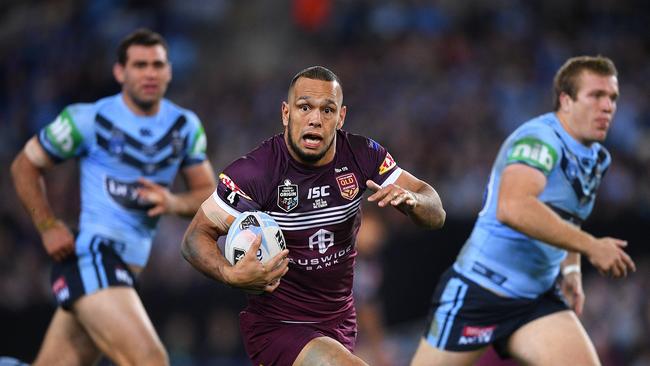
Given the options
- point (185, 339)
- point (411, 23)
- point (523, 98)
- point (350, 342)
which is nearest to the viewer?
point (350, 342)

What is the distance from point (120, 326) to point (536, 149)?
120 inches

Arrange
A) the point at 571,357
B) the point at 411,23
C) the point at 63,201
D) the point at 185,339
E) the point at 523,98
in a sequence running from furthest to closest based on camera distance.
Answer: the point at 411,23 < the point at 523,98 < the point at 63,201 < the point at 185,339 < the point at 571,357

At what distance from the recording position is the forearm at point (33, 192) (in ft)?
26.1

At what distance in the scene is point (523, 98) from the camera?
52.0ft

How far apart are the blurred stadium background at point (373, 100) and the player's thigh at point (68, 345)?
4723mm

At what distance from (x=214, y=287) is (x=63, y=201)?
2.57 metres

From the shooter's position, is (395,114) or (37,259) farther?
(395,114)

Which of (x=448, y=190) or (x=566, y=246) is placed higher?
(x=566, y=246)

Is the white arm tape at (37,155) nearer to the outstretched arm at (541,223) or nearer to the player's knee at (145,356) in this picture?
the player's knee at (145,356)

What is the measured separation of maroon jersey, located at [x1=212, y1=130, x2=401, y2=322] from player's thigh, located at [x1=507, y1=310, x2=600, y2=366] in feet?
4.52

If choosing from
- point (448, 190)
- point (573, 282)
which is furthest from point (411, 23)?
point (573, 282)

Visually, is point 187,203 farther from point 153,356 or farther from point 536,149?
point 536,149

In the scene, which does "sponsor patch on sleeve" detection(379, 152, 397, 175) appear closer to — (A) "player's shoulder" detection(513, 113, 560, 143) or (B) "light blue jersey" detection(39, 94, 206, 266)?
(A) "player's shoulder" detection(513, 113, 560, 143)

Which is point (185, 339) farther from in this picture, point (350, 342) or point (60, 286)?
point (350, 342)
